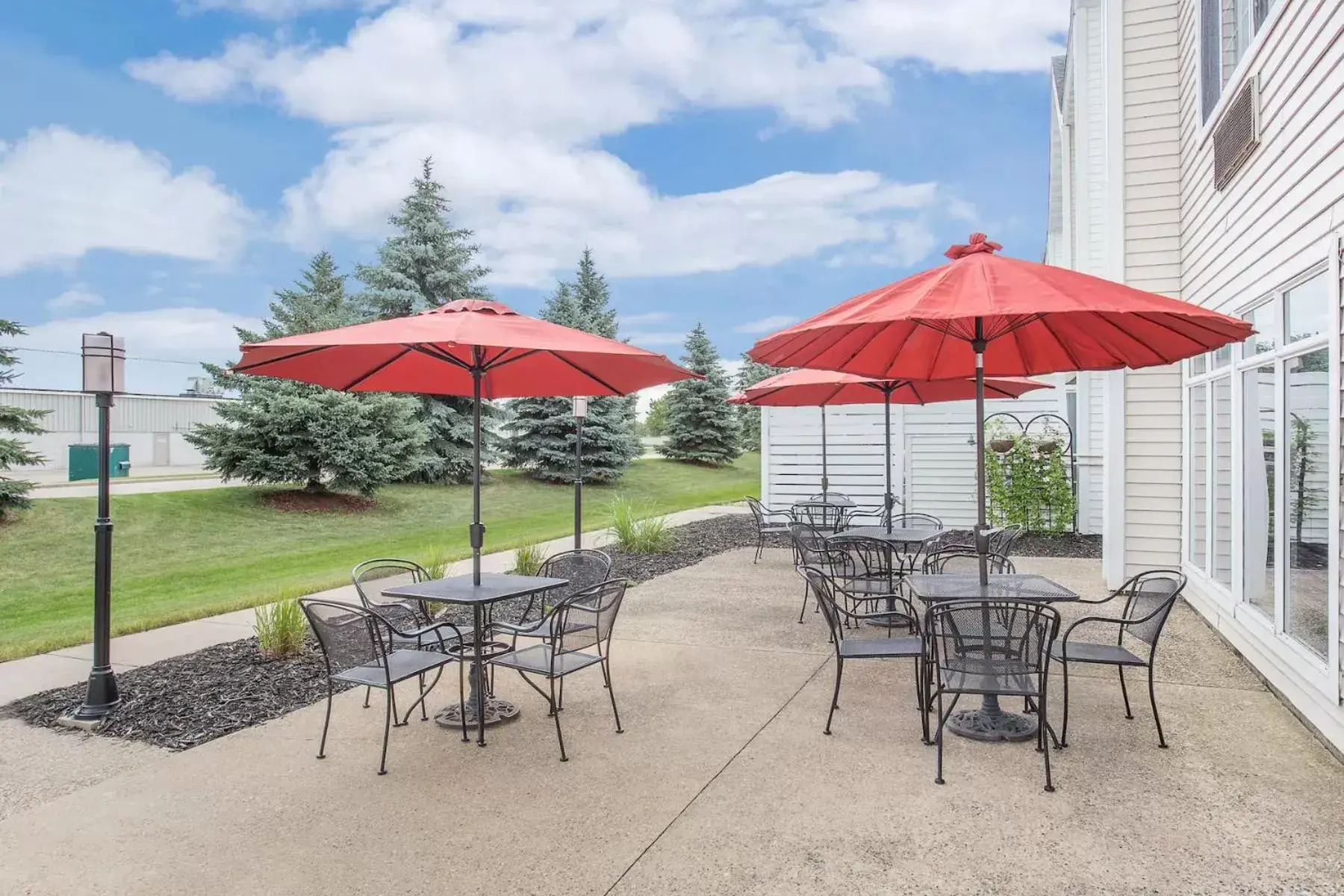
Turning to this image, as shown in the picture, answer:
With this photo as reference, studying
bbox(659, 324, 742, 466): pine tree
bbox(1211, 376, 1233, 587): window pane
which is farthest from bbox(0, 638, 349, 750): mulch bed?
bbox(659, 324, 742, 466): pine tree

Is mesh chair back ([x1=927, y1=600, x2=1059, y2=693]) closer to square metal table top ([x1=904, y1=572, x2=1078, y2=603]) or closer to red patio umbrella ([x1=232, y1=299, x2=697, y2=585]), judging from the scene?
square metal table top ([x1=904, y1=572, x2=1078, y2=603])

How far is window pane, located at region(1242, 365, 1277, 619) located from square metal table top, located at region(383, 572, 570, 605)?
426 centimetres

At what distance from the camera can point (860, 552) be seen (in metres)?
6.90

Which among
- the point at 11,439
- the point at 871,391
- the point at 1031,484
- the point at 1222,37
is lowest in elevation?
the point at 1031,484

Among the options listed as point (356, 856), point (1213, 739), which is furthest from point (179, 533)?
point (1213, 739)

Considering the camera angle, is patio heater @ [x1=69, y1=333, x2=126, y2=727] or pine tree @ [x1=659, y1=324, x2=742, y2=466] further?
pine tree @ [x1=659, y1=324, x2=742, y2=466]

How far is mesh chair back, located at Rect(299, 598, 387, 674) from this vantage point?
3.96m

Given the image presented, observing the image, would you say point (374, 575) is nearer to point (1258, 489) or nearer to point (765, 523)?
point (1258, 489)

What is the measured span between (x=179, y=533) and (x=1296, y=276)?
51.4 feet

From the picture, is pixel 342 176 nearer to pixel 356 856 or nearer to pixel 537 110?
pixel 537 110

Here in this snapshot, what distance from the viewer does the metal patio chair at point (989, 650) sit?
3.73 m

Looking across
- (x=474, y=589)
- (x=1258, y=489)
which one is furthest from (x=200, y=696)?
(x=1258, y=489)

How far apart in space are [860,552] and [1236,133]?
154 inches

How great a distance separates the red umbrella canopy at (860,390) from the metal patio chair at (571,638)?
14.8 ft
